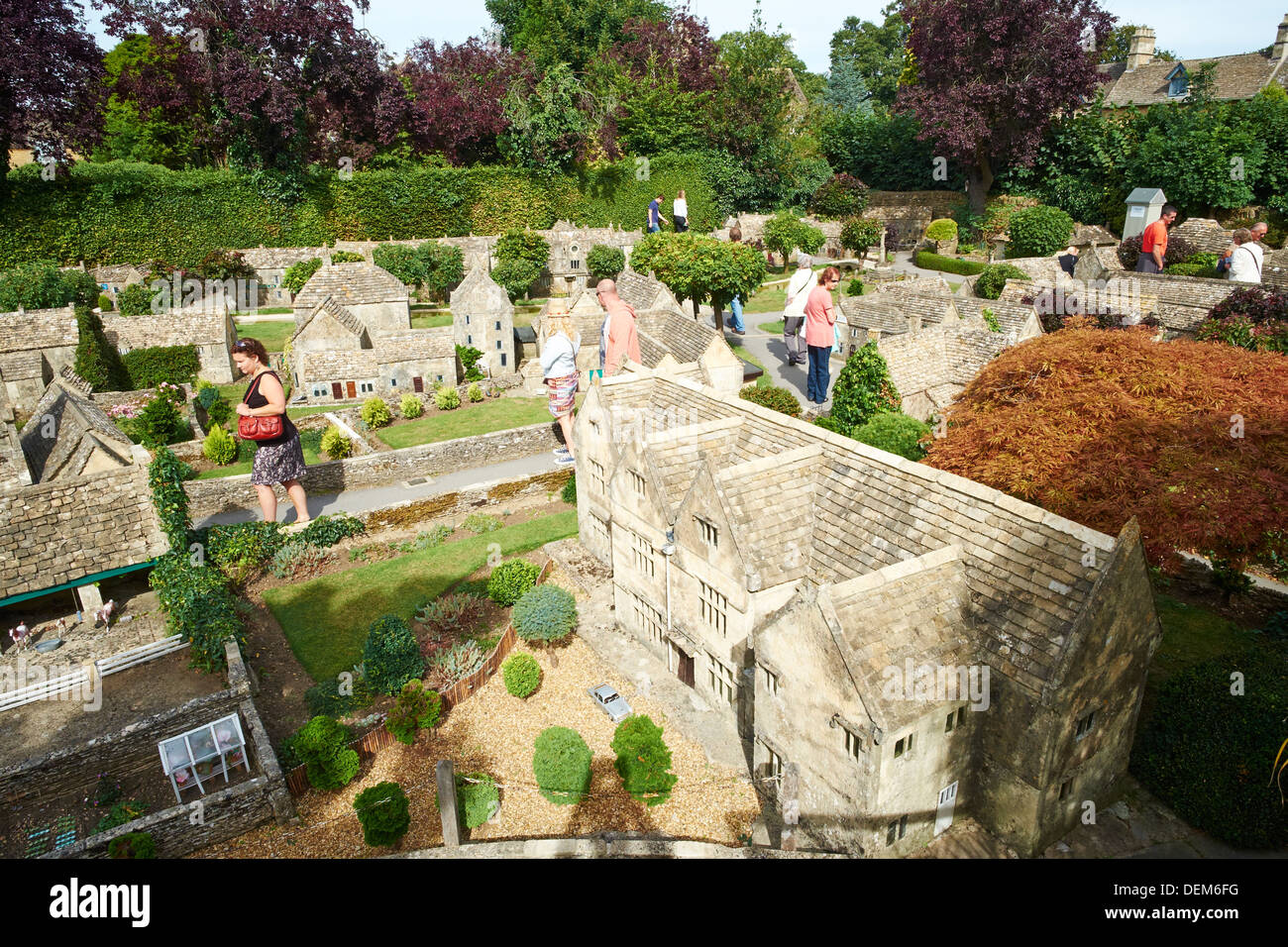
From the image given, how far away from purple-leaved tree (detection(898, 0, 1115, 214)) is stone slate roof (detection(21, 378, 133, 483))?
61387 millimetres

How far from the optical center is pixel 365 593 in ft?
82.2

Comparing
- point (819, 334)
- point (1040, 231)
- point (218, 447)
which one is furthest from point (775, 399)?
point (1040, 231)

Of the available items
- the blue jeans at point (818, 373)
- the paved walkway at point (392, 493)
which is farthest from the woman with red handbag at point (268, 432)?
the blue jeans at point (818, 373)

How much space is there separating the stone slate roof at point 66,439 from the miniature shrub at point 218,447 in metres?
4.22

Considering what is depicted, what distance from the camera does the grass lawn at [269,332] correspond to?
5166cm

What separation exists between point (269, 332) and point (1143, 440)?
52.5m

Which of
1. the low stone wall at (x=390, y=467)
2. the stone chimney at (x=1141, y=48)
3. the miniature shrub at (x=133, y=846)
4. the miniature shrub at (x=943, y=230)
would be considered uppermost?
the stone chimney at (x=1141, y=48)

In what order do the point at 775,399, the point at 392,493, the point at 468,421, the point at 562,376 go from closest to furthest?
the point at 562,376
the point at 775,399
the point at 392,493
the point at 468,421

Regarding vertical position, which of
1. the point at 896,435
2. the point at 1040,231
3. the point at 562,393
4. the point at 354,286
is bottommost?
the point at 896,435

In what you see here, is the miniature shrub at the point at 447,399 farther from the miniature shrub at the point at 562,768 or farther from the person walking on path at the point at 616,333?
the miniature shrub at the point at 562,768

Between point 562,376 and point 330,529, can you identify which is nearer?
point 330,529

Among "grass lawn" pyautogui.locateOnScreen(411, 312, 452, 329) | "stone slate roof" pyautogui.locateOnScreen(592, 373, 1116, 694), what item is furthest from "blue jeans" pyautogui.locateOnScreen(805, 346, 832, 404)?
"grass lawn" pyautogui.locateOnScreen(411, 312, 452, 329)

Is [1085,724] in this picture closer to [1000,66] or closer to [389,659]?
[389,659]
